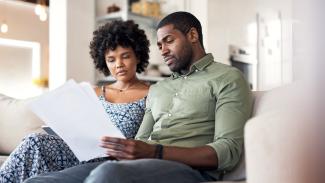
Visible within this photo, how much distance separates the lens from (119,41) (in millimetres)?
1853

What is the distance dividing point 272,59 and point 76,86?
3.61 metres

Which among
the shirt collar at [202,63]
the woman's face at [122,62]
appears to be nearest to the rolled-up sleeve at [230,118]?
the shirt collar at [202,63]

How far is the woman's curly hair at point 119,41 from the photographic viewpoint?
1.87m

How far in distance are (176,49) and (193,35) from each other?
0.30ft

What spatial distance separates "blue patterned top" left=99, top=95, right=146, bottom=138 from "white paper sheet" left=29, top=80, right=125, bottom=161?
42 cm

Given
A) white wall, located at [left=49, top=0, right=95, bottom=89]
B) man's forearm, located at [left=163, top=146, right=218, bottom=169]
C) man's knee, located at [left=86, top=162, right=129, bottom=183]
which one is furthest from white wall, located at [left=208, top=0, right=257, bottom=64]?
man's knee, located at [left=86, top=162, right=129, bottom=183]

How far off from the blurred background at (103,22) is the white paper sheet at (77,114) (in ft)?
4.50

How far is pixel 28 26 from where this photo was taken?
599 cm

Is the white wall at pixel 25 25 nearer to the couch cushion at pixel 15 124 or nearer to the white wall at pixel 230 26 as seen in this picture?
the white wall at pixel 230 26

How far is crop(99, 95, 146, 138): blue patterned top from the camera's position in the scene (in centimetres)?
161

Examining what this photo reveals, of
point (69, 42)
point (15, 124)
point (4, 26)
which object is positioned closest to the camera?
point (15, 124)

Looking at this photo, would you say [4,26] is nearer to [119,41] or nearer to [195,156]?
[119,41]

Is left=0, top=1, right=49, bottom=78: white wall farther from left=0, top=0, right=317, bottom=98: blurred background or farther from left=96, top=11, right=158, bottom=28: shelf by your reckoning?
left=96, top=11, right=158, bottom=28: shelf

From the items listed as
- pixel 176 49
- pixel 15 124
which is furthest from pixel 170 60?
pixel 15 124
